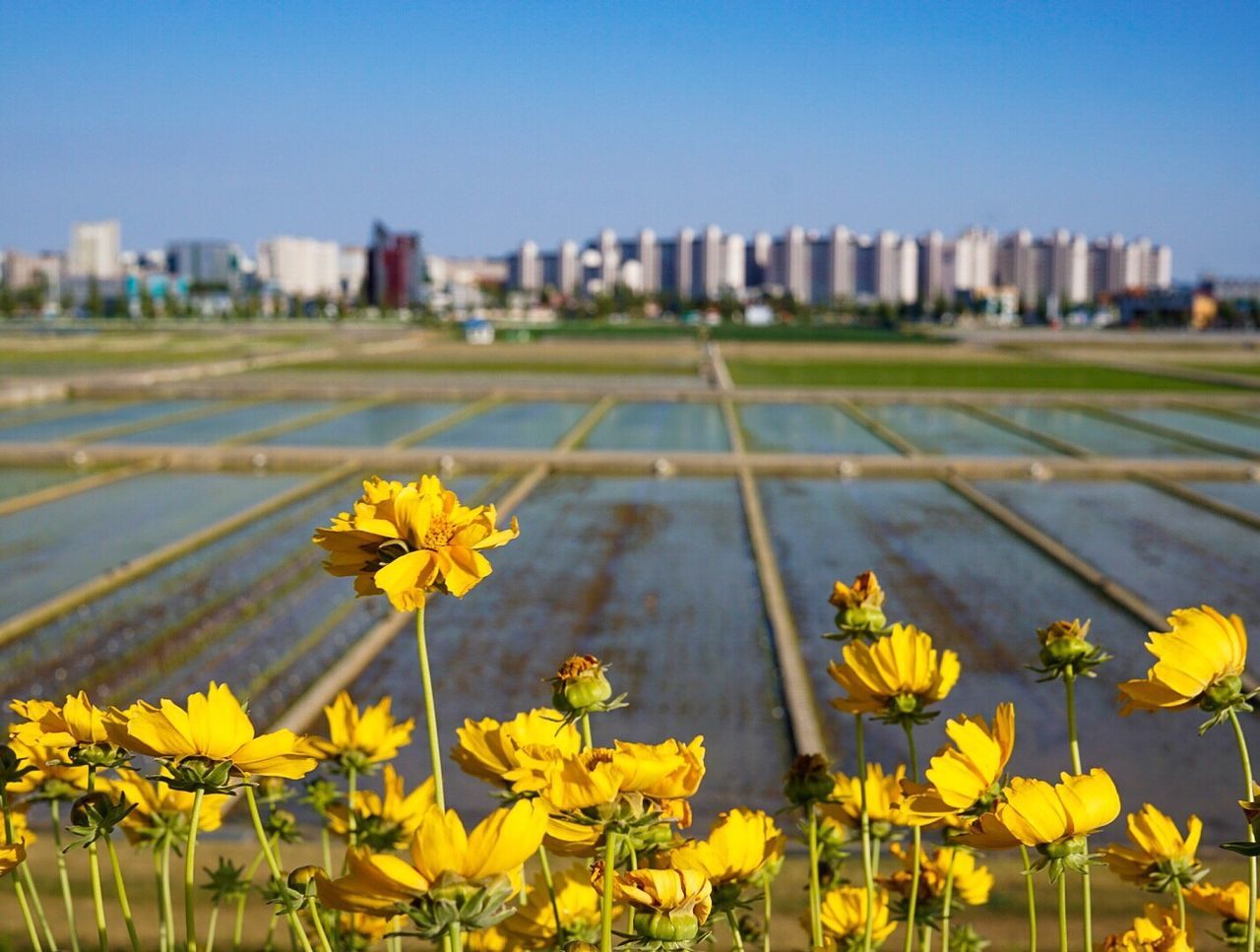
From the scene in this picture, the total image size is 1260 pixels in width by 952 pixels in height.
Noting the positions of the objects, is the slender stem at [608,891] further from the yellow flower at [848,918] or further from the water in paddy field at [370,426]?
the water in paddy field at [370,426]

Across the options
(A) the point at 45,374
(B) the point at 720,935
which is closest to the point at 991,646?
(B) the point at 720,935

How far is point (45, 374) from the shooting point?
23.4m

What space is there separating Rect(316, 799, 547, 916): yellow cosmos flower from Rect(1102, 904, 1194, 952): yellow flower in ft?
1.78

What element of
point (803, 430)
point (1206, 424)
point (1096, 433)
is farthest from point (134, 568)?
point (1206, 424)

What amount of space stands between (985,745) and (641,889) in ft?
0.94

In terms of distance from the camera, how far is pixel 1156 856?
46.9 inches

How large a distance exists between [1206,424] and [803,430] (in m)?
5.05

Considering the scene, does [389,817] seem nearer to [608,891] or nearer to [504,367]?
[608,891]

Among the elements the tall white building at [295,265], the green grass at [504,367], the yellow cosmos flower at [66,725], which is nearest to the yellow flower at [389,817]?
the yellow cosmos flower at [66,725]

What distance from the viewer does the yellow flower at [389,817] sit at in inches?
52.2

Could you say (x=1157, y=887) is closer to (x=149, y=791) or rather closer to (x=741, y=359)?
(x=149, y=791)

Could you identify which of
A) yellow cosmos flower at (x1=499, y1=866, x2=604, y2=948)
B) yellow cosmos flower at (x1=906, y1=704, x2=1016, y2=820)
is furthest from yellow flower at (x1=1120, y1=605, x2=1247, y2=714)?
yellow cosmos flower at (x1=499, y1=866, x2=604, y2=948)

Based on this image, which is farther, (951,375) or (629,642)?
(951,375)

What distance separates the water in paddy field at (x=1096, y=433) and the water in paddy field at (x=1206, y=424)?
54cm
